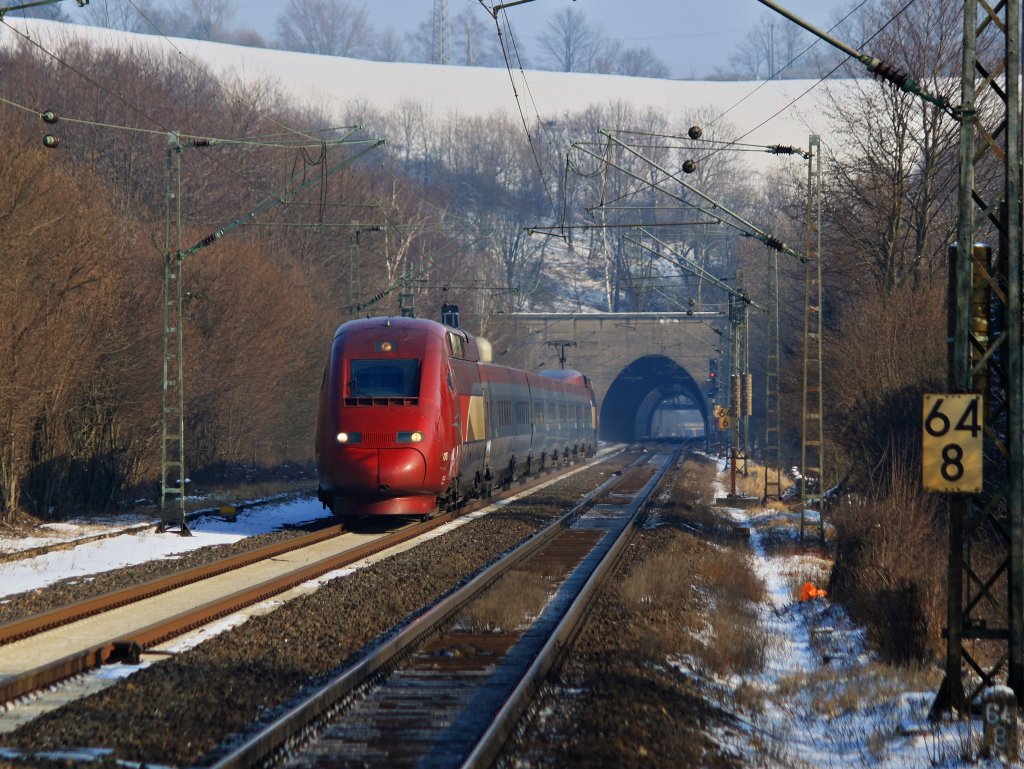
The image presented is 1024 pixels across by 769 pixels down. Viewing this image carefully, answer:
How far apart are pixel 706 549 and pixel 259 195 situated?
38937 millimetres

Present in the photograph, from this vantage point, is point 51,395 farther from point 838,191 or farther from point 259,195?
point 259,195

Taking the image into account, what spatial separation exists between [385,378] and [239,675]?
12.0 metres

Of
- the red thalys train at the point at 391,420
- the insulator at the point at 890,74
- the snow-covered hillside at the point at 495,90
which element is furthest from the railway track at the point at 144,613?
the snow-covered hillside at the point at 495,90

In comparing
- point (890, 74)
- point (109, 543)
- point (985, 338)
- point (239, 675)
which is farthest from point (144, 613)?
point (890, 74)

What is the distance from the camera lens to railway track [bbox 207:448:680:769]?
787cm

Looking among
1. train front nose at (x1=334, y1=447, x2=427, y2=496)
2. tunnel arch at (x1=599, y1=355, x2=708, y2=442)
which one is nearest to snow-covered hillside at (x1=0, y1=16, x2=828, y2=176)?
tunnel arch at (x1=599, y1=355, x2=708, y2=442)

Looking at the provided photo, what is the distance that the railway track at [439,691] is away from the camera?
7866mm

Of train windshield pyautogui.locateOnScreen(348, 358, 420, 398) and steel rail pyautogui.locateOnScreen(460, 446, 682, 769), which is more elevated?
train windshield pyautogui.locateOnScreen(348, 358, 420, 398)

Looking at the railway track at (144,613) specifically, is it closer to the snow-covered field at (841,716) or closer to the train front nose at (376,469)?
the train front nose at (376,469)

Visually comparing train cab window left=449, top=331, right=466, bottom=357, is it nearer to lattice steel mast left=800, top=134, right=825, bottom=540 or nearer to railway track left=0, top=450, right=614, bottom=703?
railway track left=0, top=450, right=614, bottom=703

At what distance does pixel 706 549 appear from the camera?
68.5 feet

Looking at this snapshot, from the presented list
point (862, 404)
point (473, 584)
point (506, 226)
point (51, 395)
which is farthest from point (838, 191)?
point (506, 226)

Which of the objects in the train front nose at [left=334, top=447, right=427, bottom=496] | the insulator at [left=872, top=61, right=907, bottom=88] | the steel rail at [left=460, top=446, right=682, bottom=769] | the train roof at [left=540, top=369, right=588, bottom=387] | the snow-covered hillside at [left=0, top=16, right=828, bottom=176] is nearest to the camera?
the steel rail at [left=460, top=446, right=682, bottom=769]

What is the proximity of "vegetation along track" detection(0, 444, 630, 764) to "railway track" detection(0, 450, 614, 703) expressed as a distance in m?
0.55
